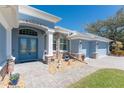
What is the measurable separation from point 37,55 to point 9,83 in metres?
8.08

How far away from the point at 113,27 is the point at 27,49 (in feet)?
99.0

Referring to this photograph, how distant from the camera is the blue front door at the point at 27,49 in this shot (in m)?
13.5

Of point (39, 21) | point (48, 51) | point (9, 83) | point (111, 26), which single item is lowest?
point (9, 83)

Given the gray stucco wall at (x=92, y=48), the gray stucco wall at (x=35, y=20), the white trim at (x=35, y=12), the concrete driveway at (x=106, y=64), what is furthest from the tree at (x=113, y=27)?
the gray stucco wall at (x=35, y=20)

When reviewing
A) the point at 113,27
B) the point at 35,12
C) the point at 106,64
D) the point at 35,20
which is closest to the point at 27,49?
the point at 35,20

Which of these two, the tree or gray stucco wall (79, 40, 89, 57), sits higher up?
the tree

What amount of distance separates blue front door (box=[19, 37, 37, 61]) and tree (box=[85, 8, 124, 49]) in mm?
27460

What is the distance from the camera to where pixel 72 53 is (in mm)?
19062

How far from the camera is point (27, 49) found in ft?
46.2

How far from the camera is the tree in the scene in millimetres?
36688

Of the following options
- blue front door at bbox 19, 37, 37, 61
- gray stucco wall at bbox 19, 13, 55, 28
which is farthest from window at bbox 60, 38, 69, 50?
blue front door at bbox 19, 37, 37, 61

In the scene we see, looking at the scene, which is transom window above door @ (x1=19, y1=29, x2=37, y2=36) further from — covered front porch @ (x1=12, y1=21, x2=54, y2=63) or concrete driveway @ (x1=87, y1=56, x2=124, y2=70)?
concrete driveway @ (x1=87, y1=56, x2=124, y2=70)

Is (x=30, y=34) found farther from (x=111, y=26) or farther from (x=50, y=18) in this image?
(x=111, y=26)
